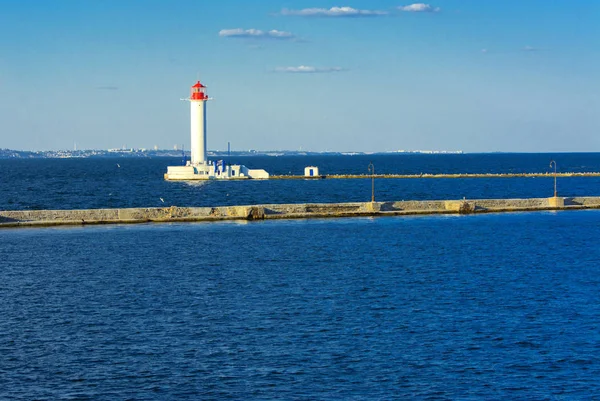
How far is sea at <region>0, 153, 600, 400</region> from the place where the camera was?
82.2ft

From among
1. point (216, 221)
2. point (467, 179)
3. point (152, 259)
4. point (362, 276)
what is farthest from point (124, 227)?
point (467, 179)

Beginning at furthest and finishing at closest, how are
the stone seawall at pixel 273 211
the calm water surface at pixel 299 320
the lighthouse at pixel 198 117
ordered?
the lighthouse at pixel 198 117 → the stone seawall at pixel 273 211 → the calm water surface at pixel 299 320

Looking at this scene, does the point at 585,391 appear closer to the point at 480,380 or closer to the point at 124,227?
the point at 480,380

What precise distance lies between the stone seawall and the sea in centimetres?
286

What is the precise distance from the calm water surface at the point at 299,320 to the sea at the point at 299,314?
0.31 feet

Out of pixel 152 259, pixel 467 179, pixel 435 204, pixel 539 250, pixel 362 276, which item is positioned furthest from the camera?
pixel 467 179

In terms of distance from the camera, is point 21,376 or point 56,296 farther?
point 56,296

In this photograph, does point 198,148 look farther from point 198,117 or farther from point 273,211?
point 273,211

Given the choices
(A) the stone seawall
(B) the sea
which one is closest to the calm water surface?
(B) the sea

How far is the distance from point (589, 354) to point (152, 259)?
94.1 ft

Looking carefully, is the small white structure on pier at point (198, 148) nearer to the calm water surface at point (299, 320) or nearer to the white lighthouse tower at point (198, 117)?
the white lighthouse tower at point (198, 117)

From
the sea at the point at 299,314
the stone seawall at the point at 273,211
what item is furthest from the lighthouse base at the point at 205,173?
the sea at the point at 299,314

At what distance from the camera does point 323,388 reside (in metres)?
24.4

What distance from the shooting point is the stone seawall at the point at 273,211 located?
67.2 meters
